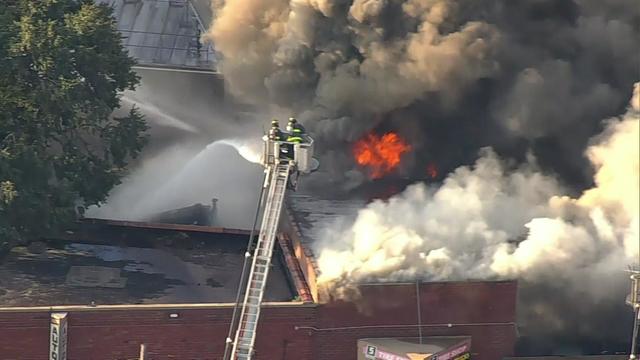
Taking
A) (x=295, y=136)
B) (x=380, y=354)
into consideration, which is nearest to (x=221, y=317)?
(x=380, y=354)

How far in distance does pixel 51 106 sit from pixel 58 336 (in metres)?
5.39

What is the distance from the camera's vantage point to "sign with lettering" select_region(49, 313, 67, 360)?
16.4 metres

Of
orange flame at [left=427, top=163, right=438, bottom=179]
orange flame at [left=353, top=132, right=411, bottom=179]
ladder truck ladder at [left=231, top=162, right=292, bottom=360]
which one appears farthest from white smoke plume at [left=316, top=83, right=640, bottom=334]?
orange flame at [left=353, top=132, right=411, bottom=179]

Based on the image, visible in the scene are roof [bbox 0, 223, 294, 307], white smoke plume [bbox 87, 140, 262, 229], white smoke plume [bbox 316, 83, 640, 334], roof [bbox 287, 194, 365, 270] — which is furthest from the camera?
white smoke plume [bbox 87, 140, 262, 229]

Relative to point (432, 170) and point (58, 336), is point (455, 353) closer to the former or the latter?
point (432, 170)

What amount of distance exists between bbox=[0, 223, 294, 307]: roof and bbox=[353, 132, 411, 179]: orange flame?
3503 mm

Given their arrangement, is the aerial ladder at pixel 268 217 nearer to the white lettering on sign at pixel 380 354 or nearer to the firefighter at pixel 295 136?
the firefighter at pixel 295 136

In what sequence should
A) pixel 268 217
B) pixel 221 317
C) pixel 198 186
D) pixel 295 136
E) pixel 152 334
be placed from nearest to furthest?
pixel 268 217 → pixel 295 136 → pixel 152 334 → pixel 221 317 → pixel 198 186

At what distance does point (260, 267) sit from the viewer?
15.2 meters

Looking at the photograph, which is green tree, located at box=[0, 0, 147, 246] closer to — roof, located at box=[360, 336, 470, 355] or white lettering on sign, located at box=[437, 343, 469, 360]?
roof, located at box=[360, 336, 470, 355]

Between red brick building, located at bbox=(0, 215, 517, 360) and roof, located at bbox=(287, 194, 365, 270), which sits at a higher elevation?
roof, located at bbox=(287, 194, 365, 270)

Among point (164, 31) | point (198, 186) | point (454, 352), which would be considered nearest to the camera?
point (454, 352)

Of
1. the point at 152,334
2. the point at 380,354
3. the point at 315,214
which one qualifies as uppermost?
the point at 315,214

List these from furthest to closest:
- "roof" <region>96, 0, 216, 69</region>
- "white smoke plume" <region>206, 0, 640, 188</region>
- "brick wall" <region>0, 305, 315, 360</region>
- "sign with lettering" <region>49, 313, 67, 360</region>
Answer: "roof" <region>96, 0, 216, 69</region>
"white smoke plume" <region>206, 0, 640, 188</region>
"brick wall" <region>0, 305, 315, 360</region>
"sign with lettering" <region>49, 313, 67, 360</region>
